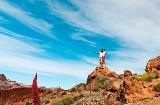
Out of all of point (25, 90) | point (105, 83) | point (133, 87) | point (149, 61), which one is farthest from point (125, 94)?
point (25, 90)

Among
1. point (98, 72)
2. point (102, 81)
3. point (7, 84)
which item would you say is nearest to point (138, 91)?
point (102, 81)

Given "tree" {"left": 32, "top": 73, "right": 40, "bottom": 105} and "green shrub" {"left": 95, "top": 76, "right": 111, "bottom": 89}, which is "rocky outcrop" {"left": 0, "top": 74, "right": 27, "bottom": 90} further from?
"tree" {"left": 32, "top": 73, "right": 40, "bottom": 105}

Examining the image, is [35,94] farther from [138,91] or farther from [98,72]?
[98,72]

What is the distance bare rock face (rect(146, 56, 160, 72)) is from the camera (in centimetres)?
2084

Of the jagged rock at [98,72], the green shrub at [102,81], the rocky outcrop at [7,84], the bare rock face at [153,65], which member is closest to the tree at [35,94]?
the bare rock face at [153,65]

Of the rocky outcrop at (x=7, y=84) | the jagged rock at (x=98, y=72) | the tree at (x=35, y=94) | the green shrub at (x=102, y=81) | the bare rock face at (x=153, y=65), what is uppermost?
the rocky outcrop at (x=7, y=84)

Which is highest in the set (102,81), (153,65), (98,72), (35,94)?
(98,72)

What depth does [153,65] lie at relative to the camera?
2120cm

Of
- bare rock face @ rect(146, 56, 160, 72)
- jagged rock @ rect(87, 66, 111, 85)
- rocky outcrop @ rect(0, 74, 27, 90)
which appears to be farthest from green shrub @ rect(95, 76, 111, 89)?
rocky outcrop @ rect(0, 74, 27, 90)

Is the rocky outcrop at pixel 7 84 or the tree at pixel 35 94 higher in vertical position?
the rocky outcrop at pixel 7 84

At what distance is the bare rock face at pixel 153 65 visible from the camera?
68.4 feet

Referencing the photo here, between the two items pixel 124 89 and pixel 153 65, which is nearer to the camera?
pixel 124 89

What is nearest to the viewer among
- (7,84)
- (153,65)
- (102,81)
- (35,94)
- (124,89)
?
(35,94)

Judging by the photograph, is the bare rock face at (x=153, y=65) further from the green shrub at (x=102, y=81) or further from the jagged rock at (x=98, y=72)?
the jagged rock at (x=98, y=72)
